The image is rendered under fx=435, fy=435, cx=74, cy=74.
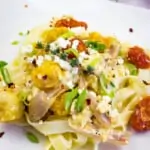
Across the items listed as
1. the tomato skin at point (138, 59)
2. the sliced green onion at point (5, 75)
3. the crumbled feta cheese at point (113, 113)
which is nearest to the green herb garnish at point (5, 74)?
the sliced green onion at point (5, 75)

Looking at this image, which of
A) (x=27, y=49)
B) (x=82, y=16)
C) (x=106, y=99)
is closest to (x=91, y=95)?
(x=106, y=99)

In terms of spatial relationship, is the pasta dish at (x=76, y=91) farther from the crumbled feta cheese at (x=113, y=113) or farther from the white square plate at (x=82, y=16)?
the white square plate at (x=82, y=16)

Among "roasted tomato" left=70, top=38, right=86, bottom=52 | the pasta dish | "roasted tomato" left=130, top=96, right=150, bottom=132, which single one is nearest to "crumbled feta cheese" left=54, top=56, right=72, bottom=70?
the pasta dish

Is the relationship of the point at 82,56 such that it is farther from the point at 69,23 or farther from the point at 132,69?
the point at 69,23

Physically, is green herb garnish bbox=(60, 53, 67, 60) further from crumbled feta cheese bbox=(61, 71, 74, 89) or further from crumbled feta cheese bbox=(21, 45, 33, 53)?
crumbled feta cheese bbox=(21, 45, 33, 53)

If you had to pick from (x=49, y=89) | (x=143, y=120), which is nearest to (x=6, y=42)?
(x=49, y=89)

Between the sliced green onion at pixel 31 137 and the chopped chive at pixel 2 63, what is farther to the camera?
the chopped chive at pixel 2 63

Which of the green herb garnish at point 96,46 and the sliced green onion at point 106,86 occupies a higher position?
the green herb garnish at point 96,46

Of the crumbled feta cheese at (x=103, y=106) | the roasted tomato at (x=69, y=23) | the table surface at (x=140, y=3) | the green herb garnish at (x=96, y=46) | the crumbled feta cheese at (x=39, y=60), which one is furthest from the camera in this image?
the table surface at (x=140, y=3)

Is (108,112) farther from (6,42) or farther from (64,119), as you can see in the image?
(6,42)
